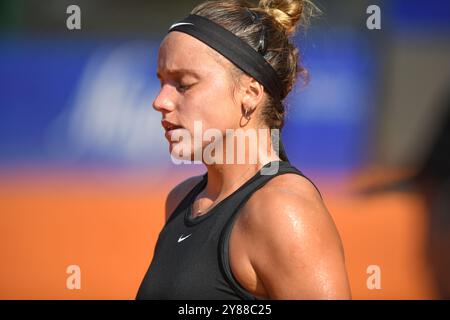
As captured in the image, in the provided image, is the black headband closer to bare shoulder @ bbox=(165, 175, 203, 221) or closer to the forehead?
the forehead

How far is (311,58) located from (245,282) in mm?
2006

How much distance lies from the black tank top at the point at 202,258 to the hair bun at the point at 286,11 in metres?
0.43

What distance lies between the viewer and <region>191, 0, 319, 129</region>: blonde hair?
1676 mm

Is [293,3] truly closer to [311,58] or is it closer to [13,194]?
[311,58]

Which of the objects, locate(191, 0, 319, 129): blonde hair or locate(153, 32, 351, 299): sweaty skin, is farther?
locate(191, 0, 319, 129): blonde hair

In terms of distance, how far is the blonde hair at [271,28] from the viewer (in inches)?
66.0

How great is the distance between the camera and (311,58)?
10.5 ft

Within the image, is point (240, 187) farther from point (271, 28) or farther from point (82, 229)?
point (82, 229)

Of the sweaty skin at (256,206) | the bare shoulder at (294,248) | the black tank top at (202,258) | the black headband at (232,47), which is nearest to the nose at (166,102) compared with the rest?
the sweaty skin at (256,206)

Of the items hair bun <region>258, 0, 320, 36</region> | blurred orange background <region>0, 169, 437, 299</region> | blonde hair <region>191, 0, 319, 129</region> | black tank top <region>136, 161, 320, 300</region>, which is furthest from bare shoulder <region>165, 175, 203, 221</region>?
blurred orange background <region>0, 169, 437, 299</region>

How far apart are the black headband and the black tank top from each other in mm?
250

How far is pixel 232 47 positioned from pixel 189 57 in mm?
115
